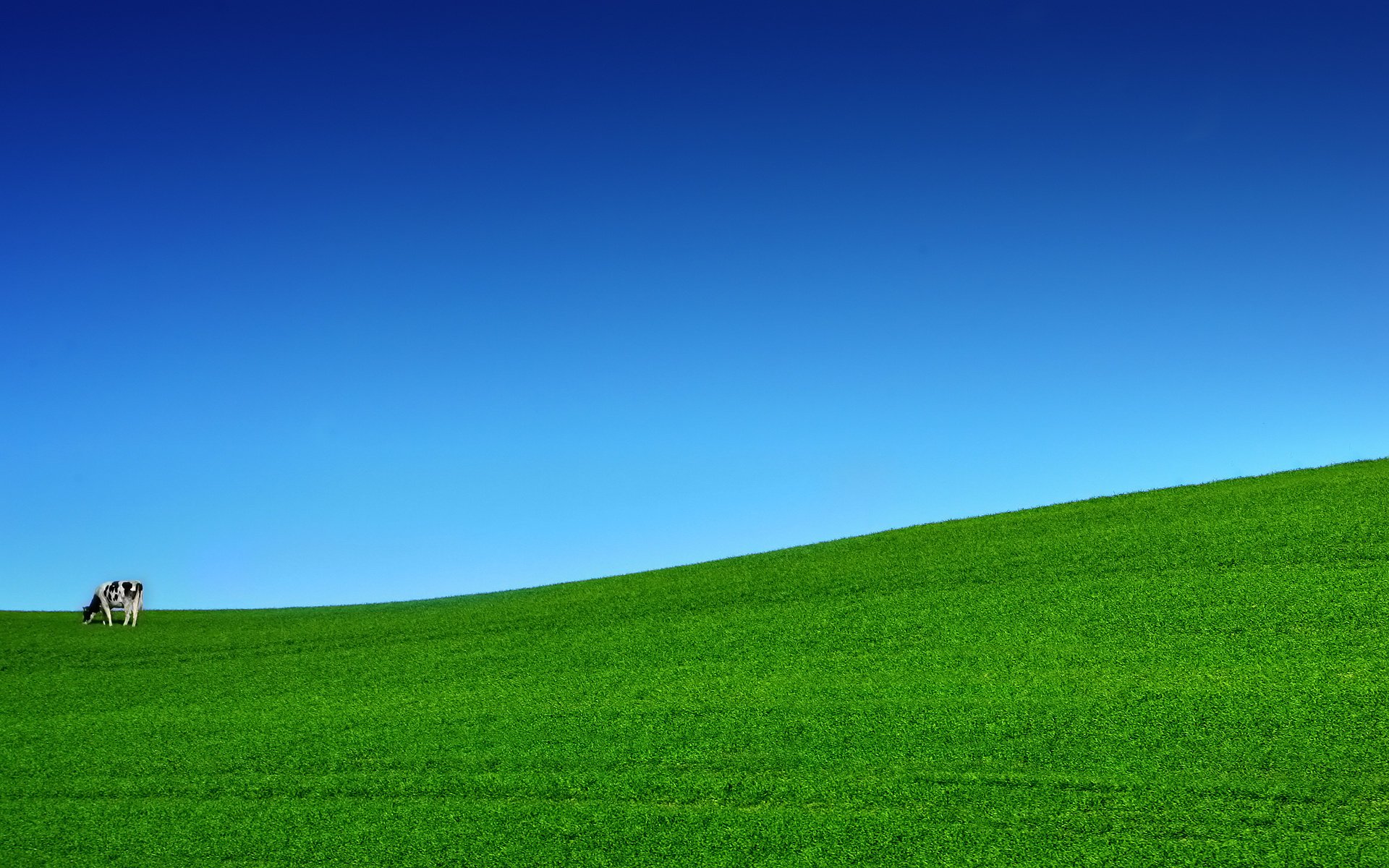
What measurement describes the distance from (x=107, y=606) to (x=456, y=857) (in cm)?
1379

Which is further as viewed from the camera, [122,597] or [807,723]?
[122,597]

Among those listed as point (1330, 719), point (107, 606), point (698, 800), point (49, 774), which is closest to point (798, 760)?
point (698, 800)

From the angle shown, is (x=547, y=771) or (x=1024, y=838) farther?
(x=547, y=771)

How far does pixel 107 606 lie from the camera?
16.6m

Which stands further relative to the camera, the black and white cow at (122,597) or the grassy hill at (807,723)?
the black and white cow at (122,597)

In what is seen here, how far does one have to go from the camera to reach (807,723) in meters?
7.89

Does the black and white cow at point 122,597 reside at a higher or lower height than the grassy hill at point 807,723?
higher

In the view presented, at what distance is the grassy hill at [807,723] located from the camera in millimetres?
5965

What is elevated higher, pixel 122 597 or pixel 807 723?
pixel 122 597

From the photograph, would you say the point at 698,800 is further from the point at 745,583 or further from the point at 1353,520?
the point at 1353,520

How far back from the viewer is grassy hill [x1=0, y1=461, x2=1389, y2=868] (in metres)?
5.96

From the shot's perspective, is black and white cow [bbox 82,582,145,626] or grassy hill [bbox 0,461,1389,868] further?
black and white cow [bbox 82,582,145,626]

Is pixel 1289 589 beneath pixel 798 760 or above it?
above

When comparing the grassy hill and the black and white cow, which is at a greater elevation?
the black and white cow
